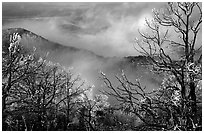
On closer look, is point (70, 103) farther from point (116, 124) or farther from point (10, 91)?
point (116, 124)

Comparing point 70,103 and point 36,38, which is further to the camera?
point 70,103

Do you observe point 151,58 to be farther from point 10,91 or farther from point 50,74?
point 50,74

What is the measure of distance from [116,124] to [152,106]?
936 millimetres

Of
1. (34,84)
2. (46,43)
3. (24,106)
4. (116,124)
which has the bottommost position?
(116,124)

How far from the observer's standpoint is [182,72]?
19.0 feet

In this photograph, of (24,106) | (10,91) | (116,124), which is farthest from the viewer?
(24,106)

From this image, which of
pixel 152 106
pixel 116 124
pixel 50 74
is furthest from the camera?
pixel 50 74

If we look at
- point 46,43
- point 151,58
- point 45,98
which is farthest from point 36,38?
point 151,58

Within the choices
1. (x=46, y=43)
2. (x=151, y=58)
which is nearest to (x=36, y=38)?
(x=46, y=43)

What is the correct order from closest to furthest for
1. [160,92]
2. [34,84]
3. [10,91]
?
[160,92], [10,91], [34,84]

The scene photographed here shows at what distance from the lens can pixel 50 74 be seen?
1025 centimetres

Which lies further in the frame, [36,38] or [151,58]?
[36,38]

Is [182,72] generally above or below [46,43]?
below

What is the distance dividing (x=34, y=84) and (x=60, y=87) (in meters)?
1.91
